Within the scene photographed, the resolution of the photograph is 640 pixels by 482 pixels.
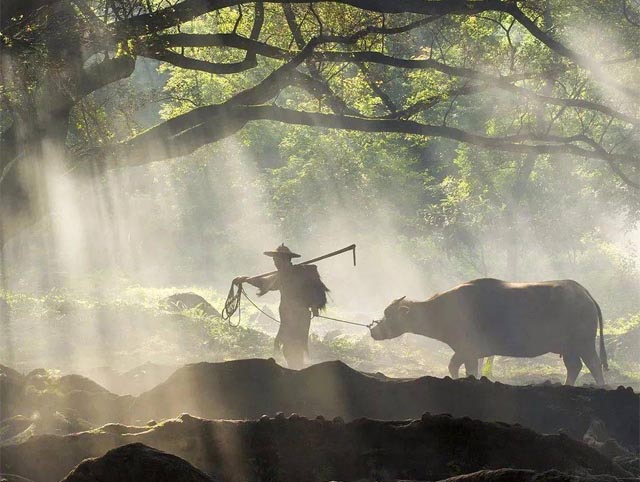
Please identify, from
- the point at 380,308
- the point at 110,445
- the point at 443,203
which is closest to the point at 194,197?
the point at 380,308

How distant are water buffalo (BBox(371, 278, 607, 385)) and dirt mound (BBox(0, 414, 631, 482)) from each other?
10.0m

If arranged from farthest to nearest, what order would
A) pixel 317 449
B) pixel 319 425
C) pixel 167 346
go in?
pixel 167 346 → pixel 319 425 → pixel 317 449

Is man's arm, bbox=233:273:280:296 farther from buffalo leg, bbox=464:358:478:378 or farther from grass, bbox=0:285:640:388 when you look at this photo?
grass, bbox=0:285:640:388

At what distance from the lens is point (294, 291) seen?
1365 cm

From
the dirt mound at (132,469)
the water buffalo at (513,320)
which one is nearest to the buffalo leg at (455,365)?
the water buffalo at (513,320)

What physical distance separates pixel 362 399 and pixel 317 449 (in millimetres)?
2836

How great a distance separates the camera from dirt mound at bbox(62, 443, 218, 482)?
440cm

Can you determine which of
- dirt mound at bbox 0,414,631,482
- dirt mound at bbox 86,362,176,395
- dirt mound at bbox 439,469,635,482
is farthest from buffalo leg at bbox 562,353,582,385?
dirt mound at bbox 439,469,635,482

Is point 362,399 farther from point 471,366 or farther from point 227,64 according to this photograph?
point 471,366

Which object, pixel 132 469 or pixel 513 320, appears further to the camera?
pixel 513 320

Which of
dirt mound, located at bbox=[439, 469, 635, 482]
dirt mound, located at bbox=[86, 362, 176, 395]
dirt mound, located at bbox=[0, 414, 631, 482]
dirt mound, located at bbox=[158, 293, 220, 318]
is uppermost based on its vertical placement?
dirt mound, located at bbox=[158, 293, 220, 318]

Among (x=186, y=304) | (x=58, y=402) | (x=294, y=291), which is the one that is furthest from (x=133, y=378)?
(x=186, y=304)

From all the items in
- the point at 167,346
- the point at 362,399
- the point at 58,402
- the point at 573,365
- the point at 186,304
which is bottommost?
the point at 573,365

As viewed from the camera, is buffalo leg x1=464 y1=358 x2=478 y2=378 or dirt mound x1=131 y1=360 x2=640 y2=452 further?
buffalo leg x1=464 y1=358 x2=478 y2=378
